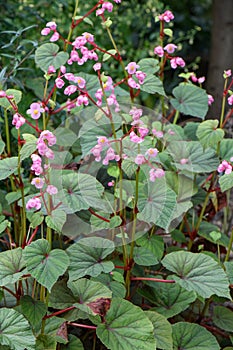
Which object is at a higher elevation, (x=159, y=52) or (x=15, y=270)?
(x=159, y=52)

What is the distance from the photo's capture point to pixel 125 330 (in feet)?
4.61

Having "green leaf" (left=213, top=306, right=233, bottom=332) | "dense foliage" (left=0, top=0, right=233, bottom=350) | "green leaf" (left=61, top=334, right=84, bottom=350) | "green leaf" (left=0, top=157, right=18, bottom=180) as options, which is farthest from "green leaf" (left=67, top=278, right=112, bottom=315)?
"green leaf" (left=213, top=306, right=233, bottom=332)

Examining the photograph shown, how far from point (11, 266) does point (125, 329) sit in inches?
12.1

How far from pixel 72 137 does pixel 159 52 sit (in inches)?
15.2

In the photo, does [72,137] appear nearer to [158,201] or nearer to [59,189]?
[59,189]

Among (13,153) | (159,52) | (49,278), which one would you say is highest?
(159,52)

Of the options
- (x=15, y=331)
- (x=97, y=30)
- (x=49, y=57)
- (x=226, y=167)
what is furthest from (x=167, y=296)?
(x=97, y=30)

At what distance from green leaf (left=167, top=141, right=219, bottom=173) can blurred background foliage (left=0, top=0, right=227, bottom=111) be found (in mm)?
572

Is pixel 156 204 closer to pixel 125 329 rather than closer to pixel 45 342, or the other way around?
pixel 125 329

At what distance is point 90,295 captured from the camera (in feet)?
4.69

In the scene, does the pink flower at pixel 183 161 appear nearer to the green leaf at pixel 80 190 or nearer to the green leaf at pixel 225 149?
the green leaf at pixel 225 149

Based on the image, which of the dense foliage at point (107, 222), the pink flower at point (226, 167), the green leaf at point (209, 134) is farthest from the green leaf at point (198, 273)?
the green leaf at point (209, 134)

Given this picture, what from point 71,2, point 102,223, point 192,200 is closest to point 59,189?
point 102,223

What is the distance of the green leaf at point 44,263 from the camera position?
1.31 m
